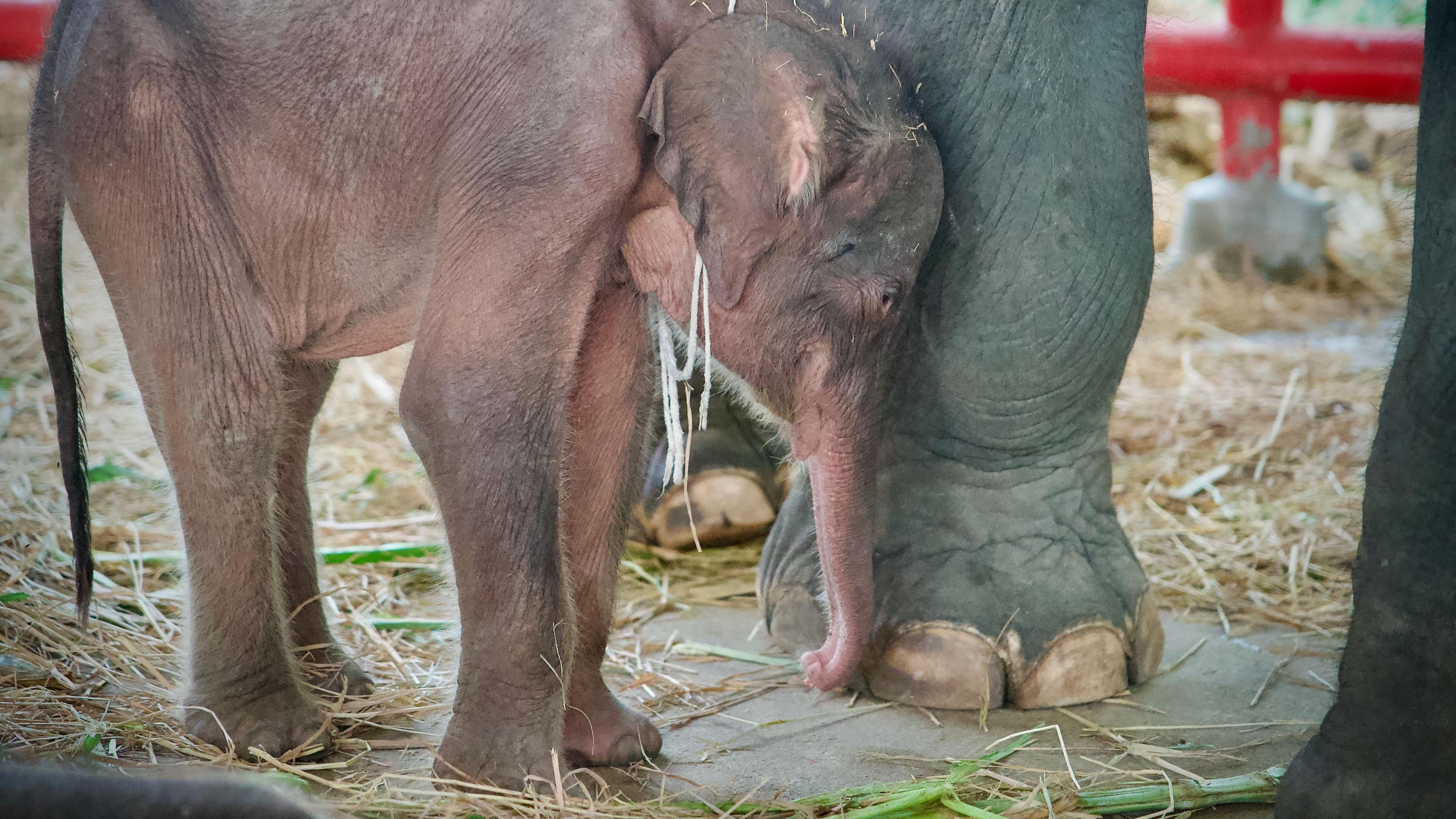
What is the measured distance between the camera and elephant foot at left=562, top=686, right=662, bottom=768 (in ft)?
6.75

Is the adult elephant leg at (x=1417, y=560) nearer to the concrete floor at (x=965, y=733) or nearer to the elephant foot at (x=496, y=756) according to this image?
the concrete floor at (x=965, y=733)

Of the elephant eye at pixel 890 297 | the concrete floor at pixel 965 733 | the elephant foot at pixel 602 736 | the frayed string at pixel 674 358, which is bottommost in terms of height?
the concrete floor at pixel 965 733

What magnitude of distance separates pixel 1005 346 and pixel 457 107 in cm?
91

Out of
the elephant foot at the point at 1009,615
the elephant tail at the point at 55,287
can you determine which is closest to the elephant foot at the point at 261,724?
the elephant tail at the point at 55,287

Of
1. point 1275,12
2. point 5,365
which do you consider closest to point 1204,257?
point 1275,12

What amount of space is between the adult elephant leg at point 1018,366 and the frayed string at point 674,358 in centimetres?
42

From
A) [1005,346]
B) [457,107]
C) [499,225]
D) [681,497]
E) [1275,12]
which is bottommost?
[681,497]

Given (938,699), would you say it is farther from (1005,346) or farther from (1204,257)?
(1204,257)

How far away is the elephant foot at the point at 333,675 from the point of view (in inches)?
89.2

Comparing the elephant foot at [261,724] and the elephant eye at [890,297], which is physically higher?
the elephant eye at [890,297]

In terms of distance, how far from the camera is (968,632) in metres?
2.24

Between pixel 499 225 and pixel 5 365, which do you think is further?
pixel 5 365

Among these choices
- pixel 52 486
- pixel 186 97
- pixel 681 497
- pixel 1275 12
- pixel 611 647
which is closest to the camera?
pixel 186 97

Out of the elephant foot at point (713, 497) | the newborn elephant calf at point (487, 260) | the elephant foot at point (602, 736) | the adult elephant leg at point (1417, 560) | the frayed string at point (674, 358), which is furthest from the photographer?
the elephant foot at point (713, 497)
